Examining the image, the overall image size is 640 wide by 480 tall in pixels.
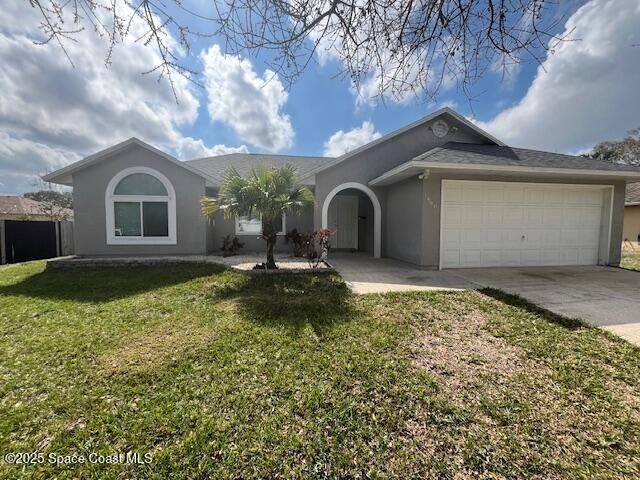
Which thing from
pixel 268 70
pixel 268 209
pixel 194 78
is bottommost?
pixel 268 209

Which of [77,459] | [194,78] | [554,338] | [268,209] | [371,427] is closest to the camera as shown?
[77,459]

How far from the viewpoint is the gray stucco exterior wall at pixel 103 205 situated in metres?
10.5

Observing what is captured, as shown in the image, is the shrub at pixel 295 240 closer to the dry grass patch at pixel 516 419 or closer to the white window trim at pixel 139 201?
the white window trim at pixel 139 201

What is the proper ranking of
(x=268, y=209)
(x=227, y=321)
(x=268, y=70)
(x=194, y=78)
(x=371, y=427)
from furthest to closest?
(x=268, y=209) → (x=227, y=321) → (x=268, y=70) → (x=194, y=78) → (x=371, y=427)

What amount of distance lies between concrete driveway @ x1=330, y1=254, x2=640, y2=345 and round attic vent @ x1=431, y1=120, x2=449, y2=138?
5.95 m

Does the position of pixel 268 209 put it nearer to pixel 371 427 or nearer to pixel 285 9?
pixel 285 9

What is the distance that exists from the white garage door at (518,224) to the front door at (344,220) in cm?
643

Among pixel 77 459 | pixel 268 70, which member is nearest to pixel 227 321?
pixel 77 459

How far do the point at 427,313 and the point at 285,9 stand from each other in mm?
5144

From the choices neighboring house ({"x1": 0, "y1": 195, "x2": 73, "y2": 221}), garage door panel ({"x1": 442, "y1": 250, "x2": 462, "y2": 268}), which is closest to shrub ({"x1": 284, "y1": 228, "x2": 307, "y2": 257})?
garage door panel ({"x1": 442, "y1": 250, "x2": 462, "y2": 268})

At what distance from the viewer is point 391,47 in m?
3.92

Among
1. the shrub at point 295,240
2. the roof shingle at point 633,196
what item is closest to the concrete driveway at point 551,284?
the shrub at point 295,240

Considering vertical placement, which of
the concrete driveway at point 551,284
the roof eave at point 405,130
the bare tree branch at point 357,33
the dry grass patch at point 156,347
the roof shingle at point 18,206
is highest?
the roof eave at point 405,130

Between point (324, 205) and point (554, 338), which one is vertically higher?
point (324, 205)
